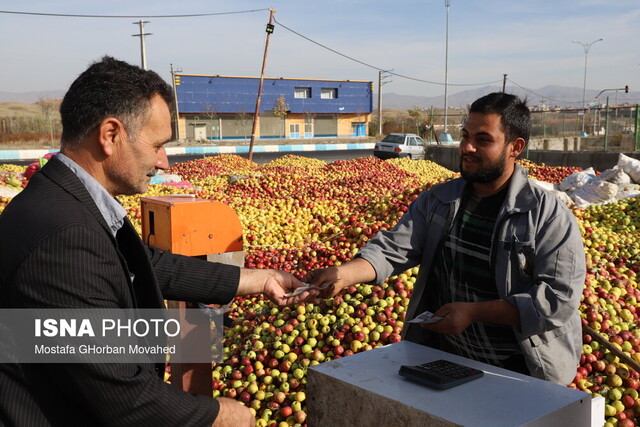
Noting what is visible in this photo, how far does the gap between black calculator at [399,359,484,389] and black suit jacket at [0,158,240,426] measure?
797 mm

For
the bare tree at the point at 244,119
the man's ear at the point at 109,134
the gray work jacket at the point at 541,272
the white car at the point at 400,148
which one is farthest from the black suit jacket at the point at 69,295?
the bare tree at the point at 244,119

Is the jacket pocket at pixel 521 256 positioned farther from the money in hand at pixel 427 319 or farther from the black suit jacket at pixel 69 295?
the black suit jacket at pixel 69 295

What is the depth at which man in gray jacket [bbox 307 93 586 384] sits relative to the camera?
2.42 m

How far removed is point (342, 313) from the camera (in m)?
4.88

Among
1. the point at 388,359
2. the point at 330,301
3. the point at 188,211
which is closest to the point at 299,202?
the point at 330,301

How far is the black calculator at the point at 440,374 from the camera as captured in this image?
2.04 meters

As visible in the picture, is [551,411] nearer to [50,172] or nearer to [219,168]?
[50,172]

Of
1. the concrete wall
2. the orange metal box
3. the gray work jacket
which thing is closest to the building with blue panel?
the concrete wall

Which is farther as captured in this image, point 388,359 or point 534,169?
point 534,169

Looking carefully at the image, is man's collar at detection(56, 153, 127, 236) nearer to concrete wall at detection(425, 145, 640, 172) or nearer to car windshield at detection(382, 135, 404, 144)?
concrete wall at detection(425, 145, 640, 172)

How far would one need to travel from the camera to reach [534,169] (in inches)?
564

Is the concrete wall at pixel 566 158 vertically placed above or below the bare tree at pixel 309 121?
below

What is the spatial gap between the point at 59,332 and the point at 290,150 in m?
37.9

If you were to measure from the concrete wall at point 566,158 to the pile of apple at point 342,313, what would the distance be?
7995 millimetres
